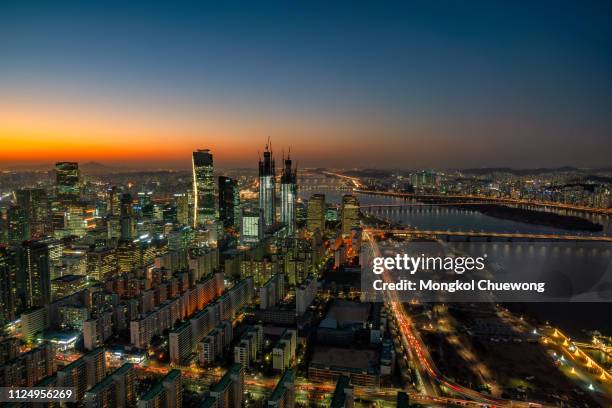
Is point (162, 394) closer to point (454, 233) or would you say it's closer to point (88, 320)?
point (88, 320)

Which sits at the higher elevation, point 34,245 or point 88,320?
point 34,245

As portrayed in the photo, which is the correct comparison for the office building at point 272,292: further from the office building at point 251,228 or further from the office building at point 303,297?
the office building at point 251,228

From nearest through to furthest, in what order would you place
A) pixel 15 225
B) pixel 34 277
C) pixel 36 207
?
1. pixel 34 277
2. pixel 15 225
3. pixel 36 207

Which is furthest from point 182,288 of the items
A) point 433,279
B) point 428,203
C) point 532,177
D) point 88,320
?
point 532,177

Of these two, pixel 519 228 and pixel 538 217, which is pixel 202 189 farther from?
pixel 538 217

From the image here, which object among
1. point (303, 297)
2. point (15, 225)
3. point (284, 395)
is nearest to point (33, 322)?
point (303, 297)
